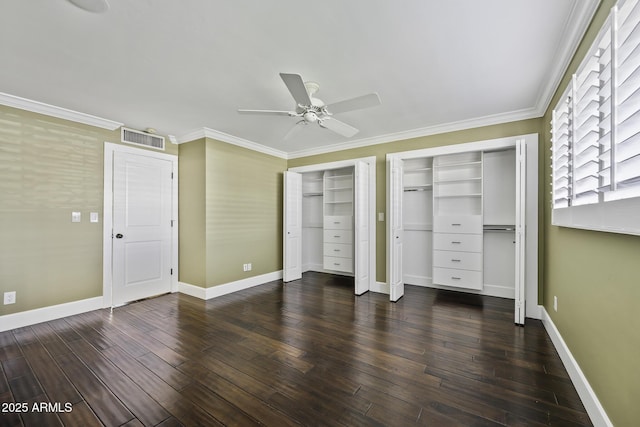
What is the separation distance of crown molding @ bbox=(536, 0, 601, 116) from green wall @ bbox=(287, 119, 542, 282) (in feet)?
2.18

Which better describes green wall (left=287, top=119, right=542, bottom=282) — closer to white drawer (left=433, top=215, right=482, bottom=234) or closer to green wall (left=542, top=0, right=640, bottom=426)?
white drawer (left=433, top=215, right=482, bottom=234)

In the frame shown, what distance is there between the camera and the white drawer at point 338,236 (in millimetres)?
5234

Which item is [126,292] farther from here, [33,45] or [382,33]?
[382,33]

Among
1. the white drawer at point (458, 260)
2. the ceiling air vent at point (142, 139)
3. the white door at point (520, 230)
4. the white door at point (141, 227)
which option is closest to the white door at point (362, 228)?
the white drawer at point (458, 260)

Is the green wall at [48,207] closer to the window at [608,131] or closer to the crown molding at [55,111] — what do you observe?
the crown molding at [55,111]

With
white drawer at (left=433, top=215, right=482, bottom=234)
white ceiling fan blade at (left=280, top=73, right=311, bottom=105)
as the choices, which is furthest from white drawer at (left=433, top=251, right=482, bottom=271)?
white ceiling fan blade at (left=280, top=73, right=311, bottom=105)

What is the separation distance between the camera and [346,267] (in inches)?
206

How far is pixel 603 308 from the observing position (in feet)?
5.04

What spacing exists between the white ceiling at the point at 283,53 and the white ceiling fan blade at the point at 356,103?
281 millimetres

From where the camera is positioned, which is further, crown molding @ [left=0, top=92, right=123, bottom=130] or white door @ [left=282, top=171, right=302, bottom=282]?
white door @ [left=282, top=171, right=302, bottom=282]

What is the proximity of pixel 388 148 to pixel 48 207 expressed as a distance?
182 inches

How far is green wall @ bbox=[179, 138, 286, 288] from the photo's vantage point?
4.11 meters

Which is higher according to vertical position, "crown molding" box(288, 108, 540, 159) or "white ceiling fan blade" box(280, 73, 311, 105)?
"crown molding" box(288, 108, 540, 159)

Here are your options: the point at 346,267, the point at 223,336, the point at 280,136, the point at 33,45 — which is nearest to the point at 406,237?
the point at 346,267
